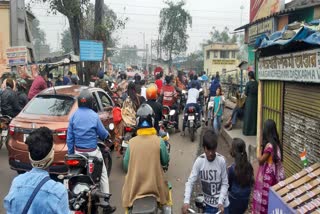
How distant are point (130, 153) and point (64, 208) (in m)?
1.54

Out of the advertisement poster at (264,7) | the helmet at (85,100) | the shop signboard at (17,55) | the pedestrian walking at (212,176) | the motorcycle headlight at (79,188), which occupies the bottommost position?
the motorcycle headlight at (79,188)

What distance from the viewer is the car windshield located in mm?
7023

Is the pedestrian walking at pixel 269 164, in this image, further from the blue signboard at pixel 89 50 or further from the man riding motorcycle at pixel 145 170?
the blue signboard at pixel 89 50

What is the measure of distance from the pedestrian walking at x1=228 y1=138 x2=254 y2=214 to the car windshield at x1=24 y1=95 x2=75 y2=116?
11.5 ft

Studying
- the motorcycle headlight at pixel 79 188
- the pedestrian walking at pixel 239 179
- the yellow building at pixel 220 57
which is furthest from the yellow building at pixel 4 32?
the yellow building at pixel 220 57

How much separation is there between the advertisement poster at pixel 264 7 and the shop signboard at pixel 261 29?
1.43ft

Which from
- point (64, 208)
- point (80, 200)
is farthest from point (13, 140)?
point (64, 208)

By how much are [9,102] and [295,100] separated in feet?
21.4

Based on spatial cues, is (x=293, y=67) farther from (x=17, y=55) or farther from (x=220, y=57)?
(x=220, y=57)

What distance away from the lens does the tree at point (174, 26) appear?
153 ft

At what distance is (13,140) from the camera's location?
6.93 metres

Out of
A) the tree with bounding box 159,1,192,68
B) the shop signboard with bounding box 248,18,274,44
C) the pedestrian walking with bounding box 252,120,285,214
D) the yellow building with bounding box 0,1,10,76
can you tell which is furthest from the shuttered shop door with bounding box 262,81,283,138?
the tree with bounding box 159,1,192,68

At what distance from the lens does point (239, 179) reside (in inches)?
174

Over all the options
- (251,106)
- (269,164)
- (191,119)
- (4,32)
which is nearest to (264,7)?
(251,106)
